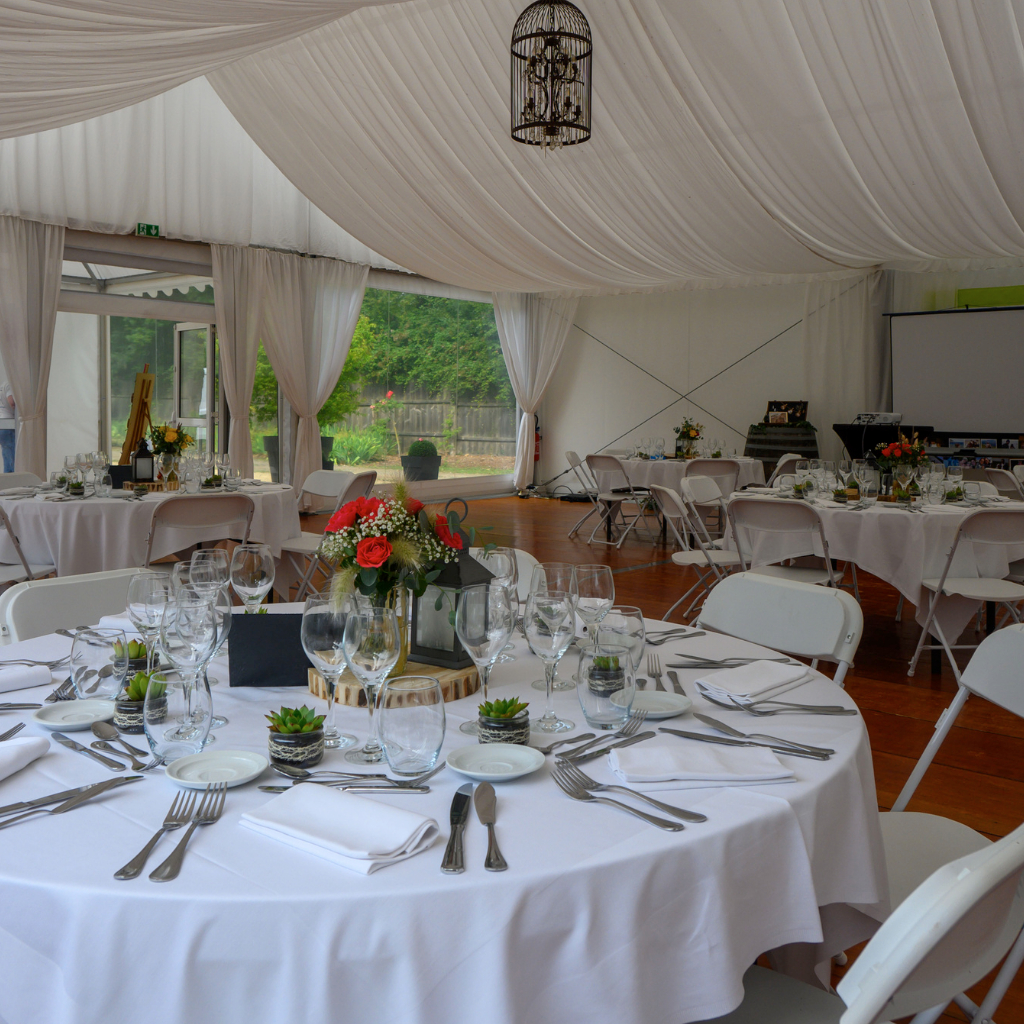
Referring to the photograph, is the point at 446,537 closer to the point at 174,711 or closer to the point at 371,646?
the point at 371,646

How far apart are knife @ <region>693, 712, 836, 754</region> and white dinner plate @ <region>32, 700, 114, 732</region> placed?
42.6 inches

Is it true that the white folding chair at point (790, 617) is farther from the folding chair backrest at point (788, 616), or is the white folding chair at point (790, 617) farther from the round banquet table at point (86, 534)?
the round banquet table at point (86, 534)

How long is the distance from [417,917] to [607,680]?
0.59 m

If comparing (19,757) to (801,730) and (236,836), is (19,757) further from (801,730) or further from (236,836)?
(801,730)

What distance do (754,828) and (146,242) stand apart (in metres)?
9.82

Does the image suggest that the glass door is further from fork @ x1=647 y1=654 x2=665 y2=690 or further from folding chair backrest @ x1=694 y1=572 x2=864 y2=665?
fork @ x1=647 y1=654 x2=665 y2=690

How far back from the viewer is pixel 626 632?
172cm

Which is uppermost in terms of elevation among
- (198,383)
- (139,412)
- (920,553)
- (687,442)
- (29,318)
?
(29,318)

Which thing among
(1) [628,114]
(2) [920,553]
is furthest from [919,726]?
(1) [628,114]

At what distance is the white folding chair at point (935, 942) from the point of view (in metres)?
1.03

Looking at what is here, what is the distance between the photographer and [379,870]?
3.90 feet

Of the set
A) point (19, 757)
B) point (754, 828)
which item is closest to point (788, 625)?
point (754, 828)

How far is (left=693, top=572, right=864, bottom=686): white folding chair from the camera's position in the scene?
2.38 m

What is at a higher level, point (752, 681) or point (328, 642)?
point (328, 642)
